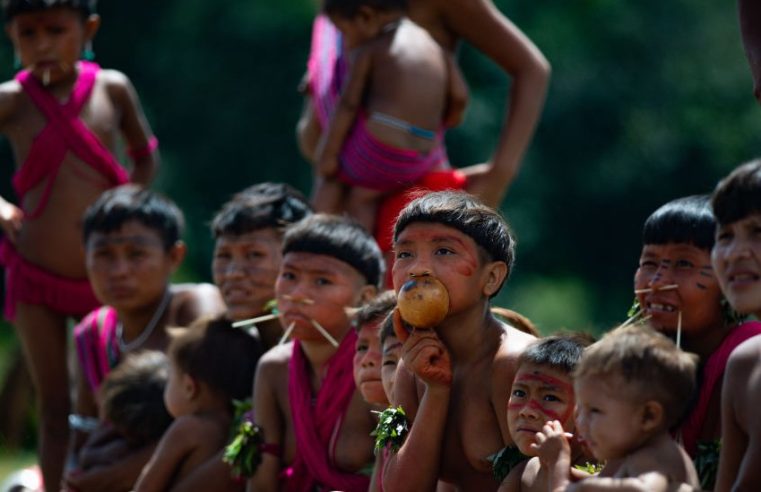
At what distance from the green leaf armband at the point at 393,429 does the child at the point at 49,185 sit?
2711 millimetres

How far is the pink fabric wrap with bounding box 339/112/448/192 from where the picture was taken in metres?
5.56

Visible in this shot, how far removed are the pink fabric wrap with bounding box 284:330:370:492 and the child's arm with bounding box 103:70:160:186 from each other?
89.8 inches

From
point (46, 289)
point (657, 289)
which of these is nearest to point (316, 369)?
point (657, 289)

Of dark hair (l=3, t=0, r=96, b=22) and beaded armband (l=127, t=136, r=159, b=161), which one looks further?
beaded armband (l=127, t=136, r=159, b=161)

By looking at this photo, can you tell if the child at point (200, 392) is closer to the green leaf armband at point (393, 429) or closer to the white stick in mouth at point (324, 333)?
the white stick in mouth at point (324, 333)

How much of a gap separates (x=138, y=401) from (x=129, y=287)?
57cm

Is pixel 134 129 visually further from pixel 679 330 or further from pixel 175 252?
pixel 679 330

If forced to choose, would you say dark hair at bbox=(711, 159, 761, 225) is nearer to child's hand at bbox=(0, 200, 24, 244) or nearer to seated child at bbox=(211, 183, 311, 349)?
seated child at bbox=(211, 183, 311, 349)

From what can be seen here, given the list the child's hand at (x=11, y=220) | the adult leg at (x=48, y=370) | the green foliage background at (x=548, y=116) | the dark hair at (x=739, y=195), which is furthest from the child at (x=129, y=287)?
the green foliage background at (x=548, y=116)

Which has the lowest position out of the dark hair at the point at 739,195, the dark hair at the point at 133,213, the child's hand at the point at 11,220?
the child's hand at the point at 11,220

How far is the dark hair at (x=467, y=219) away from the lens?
3689 millimetres

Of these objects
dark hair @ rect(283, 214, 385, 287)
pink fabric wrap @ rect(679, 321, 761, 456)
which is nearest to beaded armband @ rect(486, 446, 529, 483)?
pink fabric wrap @ rect(679, 321, 761, 456)

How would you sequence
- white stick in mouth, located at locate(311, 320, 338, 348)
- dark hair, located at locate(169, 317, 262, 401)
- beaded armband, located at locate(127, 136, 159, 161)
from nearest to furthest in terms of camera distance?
1. white stick in mouth, located at locate(311, 320, 338, 348)
2. dark hair, located at locate(169, 317, 262, 401)
3. beaded armband, located at locate(127, 136, 159, 161)

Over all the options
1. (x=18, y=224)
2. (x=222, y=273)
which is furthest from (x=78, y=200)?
(x=222, y=273)
